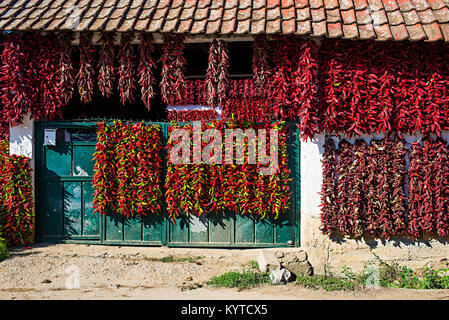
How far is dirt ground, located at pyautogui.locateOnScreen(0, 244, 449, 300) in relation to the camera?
4.55 metres

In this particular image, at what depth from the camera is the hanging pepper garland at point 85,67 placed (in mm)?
5730

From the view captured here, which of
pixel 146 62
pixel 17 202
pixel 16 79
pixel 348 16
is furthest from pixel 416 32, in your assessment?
pixel 17 202

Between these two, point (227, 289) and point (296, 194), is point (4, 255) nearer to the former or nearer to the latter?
point (227, 289)

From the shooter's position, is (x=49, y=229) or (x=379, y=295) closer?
(x=379, y=295)

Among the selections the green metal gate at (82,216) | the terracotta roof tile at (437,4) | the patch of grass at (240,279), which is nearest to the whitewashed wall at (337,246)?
the patch of grass at (240,279)

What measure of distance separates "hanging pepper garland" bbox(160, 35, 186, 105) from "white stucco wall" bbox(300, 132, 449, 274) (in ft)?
7.06

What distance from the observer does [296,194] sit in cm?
579

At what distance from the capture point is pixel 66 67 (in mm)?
5801

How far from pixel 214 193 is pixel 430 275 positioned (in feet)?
10.7

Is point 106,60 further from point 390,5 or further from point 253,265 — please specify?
point 390,5

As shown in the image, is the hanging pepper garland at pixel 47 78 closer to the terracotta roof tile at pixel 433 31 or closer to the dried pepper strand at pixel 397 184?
the dried pepper strand at pixel 397 184

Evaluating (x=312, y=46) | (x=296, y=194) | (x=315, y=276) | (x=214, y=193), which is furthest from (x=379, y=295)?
(x=312, y=46)

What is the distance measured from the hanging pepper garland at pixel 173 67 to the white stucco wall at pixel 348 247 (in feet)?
7.06

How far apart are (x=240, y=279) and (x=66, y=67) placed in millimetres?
4166
